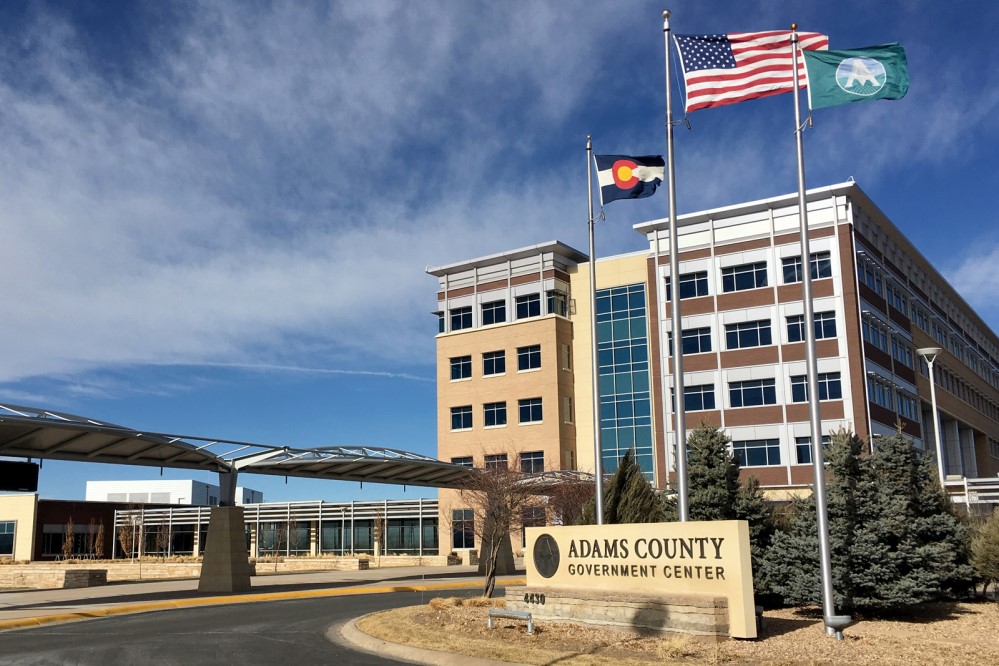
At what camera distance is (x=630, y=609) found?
16.9m

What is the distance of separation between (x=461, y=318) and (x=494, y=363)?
437 cm

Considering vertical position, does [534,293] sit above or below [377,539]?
above

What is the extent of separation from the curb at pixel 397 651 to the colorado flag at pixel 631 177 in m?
11.1

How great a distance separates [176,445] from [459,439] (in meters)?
32.6

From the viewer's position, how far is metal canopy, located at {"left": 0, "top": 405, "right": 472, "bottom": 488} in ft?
84.2

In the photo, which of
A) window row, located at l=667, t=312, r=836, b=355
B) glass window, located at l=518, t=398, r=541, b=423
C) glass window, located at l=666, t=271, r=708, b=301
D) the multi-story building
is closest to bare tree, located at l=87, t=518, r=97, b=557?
the multi-story building

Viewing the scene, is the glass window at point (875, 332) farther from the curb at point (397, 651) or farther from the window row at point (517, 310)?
the curb at point (397, 651)

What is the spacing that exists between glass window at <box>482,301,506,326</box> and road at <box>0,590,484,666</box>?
3633 centimetres

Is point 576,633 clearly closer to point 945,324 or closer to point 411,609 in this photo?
point 411,609

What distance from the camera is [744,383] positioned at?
51.8 metres

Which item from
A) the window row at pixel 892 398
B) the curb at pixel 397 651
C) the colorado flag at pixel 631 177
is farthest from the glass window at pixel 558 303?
the curb at pixel 397 651

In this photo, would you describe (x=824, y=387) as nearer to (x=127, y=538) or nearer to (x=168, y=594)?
(x=168, y=594)

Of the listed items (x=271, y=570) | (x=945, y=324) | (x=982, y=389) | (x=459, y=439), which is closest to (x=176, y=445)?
(x=271, y=570)

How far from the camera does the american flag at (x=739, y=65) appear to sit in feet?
61.4
